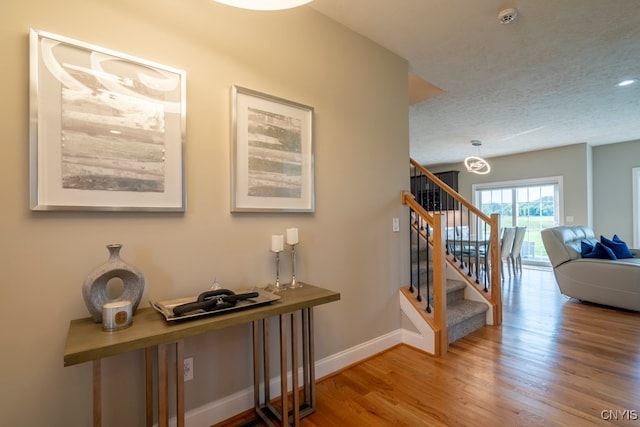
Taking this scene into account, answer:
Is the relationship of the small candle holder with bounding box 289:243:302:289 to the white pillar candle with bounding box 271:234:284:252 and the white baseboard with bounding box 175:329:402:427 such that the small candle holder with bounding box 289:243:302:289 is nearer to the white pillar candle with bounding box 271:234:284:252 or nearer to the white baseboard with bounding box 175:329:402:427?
the white pillar candle with bounding box 271:234:284:252

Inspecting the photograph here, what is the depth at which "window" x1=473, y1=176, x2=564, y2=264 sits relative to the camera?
6.37 m

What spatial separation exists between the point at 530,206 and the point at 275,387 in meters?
7.19

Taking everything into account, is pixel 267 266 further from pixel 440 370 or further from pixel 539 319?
pixel 539 319

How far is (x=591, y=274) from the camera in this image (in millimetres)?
3654

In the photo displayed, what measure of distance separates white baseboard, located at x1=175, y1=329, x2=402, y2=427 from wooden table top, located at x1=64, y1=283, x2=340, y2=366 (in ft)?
2.25

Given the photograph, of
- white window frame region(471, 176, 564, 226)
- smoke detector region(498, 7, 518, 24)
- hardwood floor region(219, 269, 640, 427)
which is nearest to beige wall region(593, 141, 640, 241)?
white window frame region(471, 176, 564, 226)

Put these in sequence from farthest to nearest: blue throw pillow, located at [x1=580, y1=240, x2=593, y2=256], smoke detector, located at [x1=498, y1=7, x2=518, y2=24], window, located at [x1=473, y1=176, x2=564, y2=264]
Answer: window, located at [x1=473, y1=176, x2=564, y2=264] < blue throw pillow, located at [x1=580, y1=240, x2=593, y2=256] < smoke detector, located at [x1=498, y1=7, x2=518, y2=24]

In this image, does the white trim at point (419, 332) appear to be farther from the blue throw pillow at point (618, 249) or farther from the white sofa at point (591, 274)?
the blue throw pillow at point (618, 249)

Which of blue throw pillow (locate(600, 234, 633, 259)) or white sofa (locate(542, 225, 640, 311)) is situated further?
blue throw pillow (locate(600, 234, 633, 259))

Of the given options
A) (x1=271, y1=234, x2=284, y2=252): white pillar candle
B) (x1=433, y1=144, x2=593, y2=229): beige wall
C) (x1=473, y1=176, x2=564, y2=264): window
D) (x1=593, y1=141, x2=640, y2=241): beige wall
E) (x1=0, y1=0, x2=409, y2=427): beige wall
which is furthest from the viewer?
(x1=473, y1=176, x2=564, y2=264): window

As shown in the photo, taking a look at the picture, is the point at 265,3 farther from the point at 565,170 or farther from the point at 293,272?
the point at 565,170

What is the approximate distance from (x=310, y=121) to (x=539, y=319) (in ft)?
11.0

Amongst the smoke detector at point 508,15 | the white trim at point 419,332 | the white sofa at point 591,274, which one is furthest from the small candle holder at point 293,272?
the white sofa at point 591,274

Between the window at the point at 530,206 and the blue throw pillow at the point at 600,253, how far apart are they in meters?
2.81
